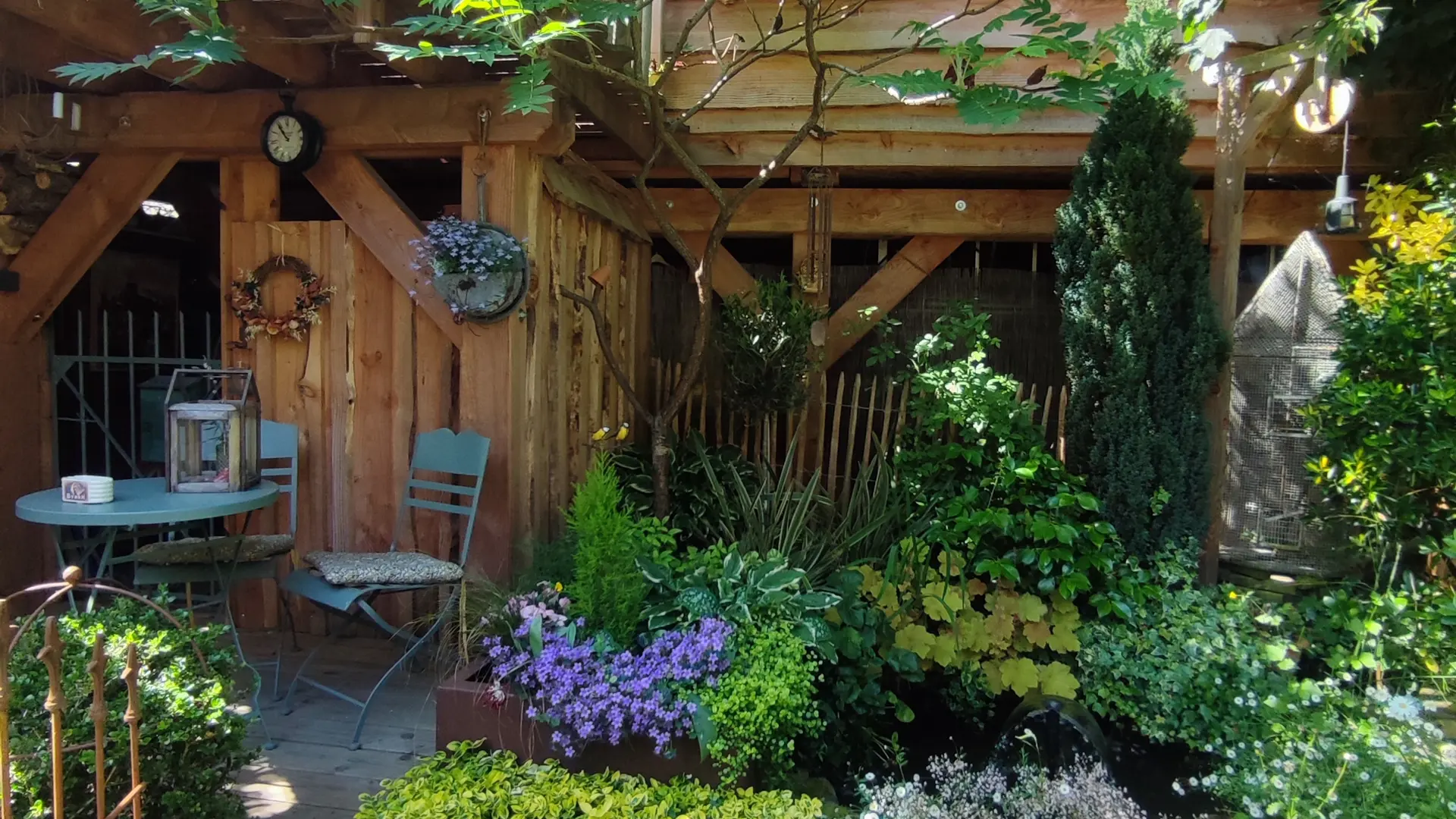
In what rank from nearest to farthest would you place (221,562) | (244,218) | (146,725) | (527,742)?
(146,725) < (527,742) < (221,562) < (244,218)

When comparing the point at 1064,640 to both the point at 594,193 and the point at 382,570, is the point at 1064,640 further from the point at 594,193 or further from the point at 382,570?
the point at 594,193

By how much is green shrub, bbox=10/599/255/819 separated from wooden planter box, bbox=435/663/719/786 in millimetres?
561

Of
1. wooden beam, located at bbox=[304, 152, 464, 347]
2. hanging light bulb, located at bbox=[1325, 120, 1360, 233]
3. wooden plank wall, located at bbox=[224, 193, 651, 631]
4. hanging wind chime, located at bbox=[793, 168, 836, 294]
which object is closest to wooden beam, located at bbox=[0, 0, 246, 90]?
wooden beam, located at bbox=[304, 152, 464, 347]

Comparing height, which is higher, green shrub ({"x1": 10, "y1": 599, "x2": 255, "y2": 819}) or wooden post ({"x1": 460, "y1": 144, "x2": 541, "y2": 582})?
wooden post ({"x1": 460, "y1": 144, "x2": 541, "y2": 582})

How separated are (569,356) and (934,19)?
7.85ft

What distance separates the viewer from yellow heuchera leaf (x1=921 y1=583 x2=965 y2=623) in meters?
A: 3.21

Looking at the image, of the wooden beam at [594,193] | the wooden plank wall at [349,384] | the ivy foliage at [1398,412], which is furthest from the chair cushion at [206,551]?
the ivy foliage at [1398,412]

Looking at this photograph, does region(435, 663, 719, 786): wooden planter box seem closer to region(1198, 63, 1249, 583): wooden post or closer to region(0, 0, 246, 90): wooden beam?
region(0, 0, 246, 90): wooden beam

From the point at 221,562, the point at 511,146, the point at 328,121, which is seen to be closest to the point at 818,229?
the point at 511,146

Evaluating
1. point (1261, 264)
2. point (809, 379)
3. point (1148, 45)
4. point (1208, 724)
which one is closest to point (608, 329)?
point (809, 379)

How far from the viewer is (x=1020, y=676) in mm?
3186

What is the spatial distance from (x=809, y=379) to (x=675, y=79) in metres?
1.69

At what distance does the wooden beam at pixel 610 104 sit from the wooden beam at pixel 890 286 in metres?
1.44

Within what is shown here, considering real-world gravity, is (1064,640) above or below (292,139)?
below
